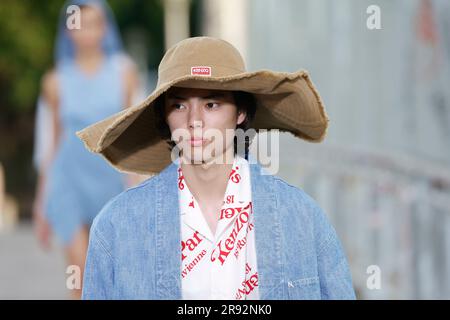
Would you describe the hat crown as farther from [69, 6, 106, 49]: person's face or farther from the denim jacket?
[69, 6, 106, 49]: person's face

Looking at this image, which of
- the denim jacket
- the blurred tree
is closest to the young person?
the denim jacket

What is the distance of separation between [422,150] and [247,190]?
434 centimetres

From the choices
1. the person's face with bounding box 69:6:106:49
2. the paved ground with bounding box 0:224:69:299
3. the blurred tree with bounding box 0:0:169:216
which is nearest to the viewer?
the person's face with bounding box 69:6:106:49

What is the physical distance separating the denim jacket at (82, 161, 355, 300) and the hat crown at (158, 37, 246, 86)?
38 cm

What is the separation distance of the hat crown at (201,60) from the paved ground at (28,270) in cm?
597

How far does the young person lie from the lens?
11.1ft

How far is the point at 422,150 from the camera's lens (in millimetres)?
7738

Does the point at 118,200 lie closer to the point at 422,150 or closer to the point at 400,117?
the point at 422,150

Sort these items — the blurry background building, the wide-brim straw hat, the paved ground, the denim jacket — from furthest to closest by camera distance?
1. the paved ground
2. the blurry background building
3. the wide-brim straw hat
4. the denim jacket

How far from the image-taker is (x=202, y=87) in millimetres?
3539

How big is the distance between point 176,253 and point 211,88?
0.50m

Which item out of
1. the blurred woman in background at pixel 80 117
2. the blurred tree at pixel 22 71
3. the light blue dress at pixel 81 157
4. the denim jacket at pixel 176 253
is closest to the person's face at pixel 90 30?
the blurred woman in background at pixel 80 117
